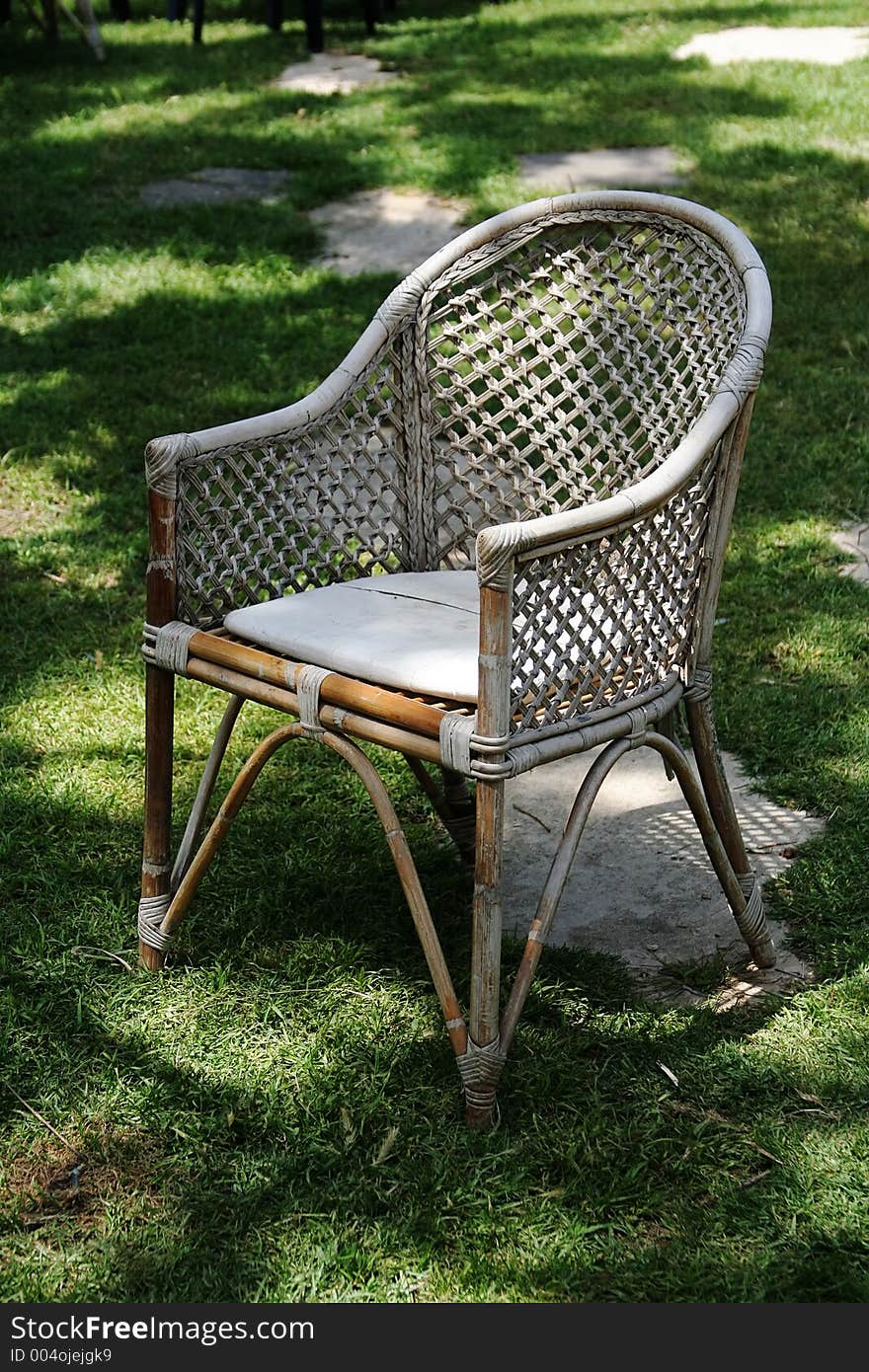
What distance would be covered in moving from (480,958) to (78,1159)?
0.64 m

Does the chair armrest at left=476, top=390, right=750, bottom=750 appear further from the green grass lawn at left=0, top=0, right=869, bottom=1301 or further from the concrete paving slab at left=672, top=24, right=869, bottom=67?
the concrete paving slab at left=672, top=24, right=869, bottom=67

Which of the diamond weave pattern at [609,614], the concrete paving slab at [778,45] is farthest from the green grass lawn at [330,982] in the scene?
the concrete paving slab at [778,45]

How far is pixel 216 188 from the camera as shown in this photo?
23.2 feet

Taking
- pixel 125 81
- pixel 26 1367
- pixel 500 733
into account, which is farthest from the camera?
pixel 125 81

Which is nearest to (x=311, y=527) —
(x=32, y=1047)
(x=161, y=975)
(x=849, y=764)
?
(x=161, y=975)

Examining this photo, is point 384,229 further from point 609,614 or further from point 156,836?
point 609,614

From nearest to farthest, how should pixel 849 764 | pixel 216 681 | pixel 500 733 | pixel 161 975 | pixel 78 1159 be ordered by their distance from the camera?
pixel 500 733 → pixel 78 1159 → pixel 216 681 → pixel 161 975 → pixel 849 764

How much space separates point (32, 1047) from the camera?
2453 millimetres

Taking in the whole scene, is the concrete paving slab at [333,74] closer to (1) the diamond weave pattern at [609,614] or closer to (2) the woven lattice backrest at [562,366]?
(2) the woven lattice backrest at [562,366]

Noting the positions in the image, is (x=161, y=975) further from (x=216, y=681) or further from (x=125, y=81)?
(x=125, y=81)

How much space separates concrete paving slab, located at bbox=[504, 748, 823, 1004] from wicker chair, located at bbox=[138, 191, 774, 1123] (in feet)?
0.44

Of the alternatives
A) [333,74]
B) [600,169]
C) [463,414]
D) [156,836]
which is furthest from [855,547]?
[333,74]

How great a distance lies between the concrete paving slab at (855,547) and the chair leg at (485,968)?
7.09 ft

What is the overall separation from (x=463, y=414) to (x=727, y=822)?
88cm
